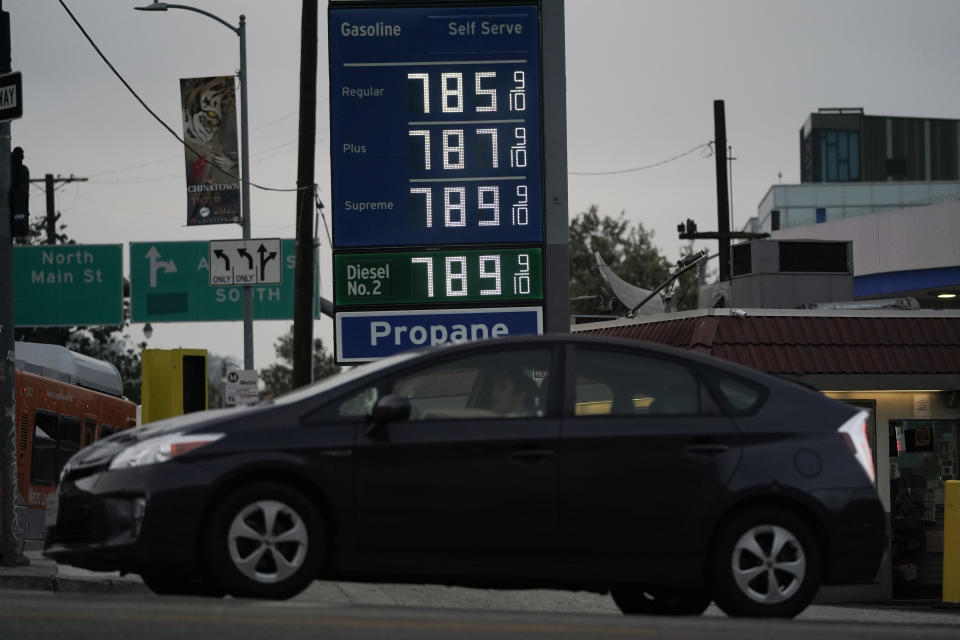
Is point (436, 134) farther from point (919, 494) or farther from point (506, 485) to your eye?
point (506, 485)

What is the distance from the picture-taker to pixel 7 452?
14.1 meters

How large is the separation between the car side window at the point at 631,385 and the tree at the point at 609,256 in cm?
6834

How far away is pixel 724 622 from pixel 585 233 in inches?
2998

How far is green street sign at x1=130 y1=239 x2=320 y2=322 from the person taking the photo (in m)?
38.0

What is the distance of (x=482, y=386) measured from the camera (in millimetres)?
8750

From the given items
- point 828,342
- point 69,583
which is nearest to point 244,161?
point 828,342

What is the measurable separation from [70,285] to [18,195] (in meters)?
23.8

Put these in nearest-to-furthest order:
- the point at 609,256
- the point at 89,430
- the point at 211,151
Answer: the point at 89,430 → the point at 211,151 → the point at 609,256

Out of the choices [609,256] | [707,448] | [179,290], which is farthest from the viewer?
[609,256]

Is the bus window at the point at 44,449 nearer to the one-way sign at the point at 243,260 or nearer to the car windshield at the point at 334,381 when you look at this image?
the one-way sign at the point at 243,260

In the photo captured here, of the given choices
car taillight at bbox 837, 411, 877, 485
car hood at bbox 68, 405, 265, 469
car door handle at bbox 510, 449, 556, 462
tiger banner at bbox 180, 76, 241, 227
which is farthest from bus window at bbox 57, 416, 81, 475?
car taillight at bbox 837, 411, 877, 485

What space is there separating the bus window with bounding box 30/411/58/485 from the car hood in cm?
1689

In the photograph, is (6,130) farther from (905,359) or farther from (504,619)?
(905,359)

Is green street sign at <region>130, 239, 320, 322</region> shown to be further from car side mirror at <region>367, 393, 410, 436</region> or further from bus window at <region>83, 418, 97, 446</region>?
car side mirror at <region>367, 393, 410, 436</region>
